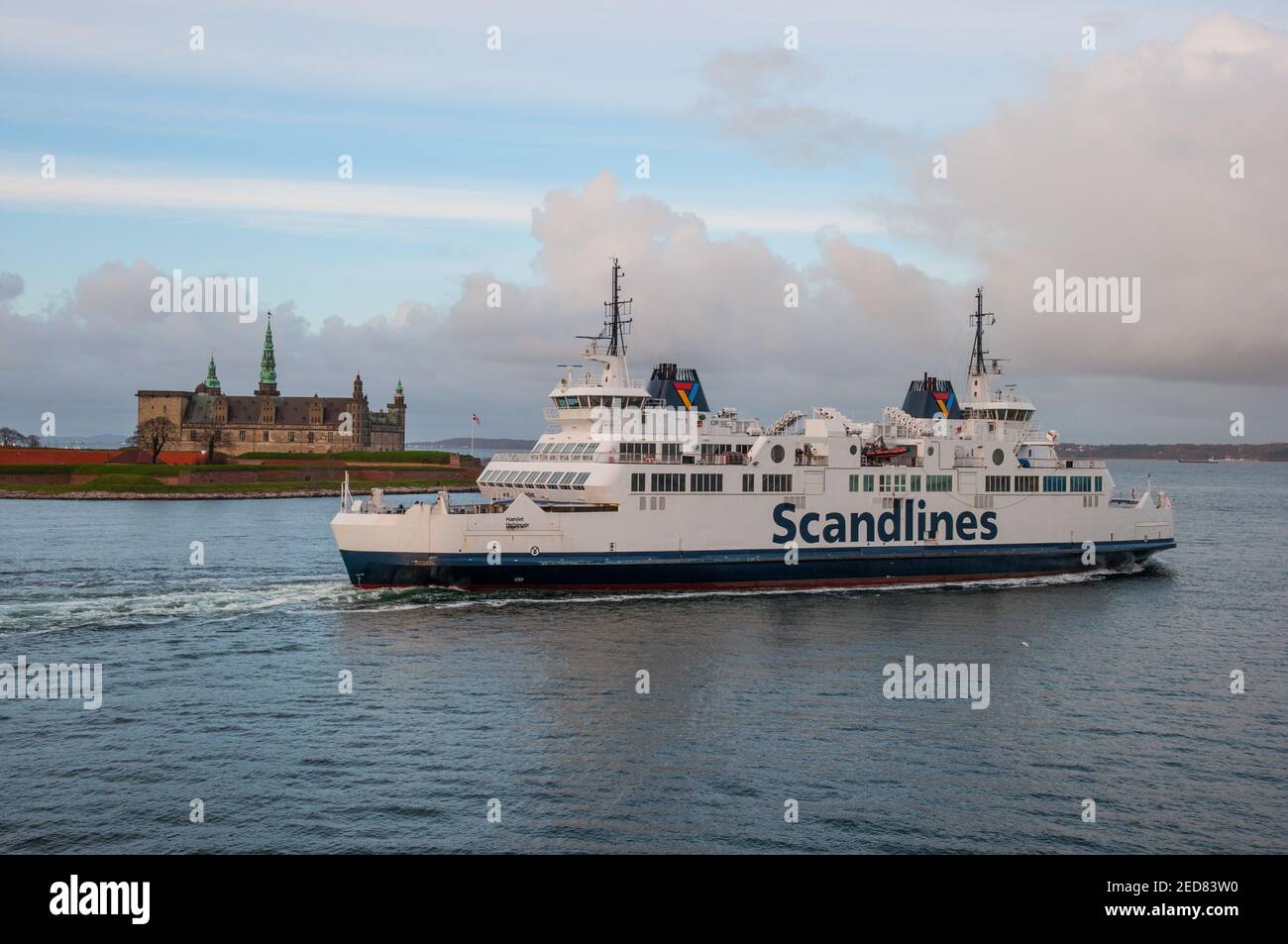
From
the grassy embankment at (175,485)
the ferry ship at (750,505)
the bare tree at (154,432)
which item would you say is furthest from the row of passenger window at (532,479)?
the bare tree at (154,432)

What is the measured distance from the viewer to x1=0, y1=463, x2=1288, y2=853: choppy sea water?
18016mm

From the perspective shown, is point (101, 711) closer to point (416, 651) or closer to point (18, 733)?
point (18, 733)

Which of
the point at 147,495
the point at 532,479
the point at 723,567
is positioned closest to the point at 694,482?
the point at 723,567

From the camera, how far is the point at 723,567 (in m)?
40.8

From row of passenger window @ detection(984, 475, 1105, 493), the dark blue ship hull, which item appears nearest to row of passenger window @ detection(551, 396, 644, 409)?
the dark blue ship hull

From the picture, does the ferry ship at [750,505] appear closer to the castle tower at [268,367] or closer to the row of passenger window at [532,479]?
the row of passenger window at [532,479]

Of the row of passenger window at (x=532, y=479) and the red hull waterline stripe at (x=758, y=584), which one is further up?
the row of passenger window at (x=532, y=479)

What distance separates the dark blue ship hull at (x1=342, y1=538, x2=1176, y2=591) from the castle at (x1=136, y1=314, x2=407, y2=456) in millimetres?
126271

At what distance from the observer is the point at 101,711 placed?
23734mm

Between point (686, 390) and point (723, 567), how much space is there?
26.3ft

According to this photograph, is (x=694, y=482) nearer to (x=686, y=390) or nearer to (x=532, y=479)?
(x=686, y=390)

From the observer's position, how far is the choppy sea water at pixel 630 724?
18.0 metres

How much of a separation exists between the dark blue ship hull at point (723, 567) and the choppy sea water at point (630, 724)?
102cm
